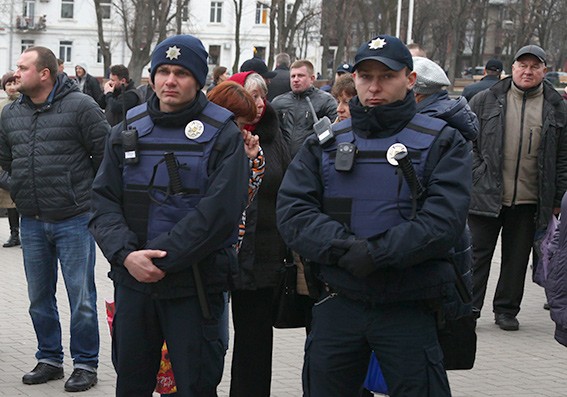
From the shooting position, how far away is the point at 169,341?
498 centimetres

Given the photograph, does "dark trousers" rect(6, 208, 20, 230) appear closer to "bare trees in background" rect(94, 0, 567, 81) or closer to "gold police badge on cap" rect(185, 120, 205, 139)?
"gold police badge on cap" rect(185, 120, 205, 139)

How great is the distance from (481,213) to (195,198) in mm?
4200

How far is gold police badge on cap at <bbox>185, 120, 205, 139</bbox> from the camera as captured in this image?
4.96m

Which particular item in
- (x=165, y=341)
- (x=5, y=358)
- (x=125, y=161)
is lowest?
(x=5, y=358)

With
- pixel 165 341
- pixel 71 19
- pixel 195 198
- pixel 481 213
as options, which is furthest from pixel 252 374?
pixel 71 19

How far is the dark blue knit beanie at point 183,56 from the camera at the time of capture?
505 centimetres

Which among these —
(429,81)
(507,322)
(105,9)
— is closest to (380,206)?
(429,81)

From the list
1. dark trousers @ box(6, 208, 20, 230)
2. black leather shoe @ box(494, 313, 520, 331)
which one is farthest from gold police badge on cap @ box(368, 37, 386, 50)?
dark trousers @ box(6, 208, 20, 230)

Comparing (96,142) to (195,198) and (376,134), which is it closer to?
(195,198)

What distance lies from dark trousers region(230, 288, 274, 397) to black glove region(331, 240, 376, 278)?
1.59m

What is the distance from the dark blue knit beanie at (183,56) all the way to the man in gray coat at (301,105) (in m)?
4.87

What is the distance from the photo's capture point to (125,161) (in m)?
5.01

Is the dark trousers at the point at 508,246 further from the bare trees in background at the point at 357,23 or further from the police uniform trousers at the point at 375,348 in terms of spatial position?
the bare trees in background at the point at 357,23

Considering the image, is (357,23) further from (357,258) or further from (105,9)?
(357,258)
